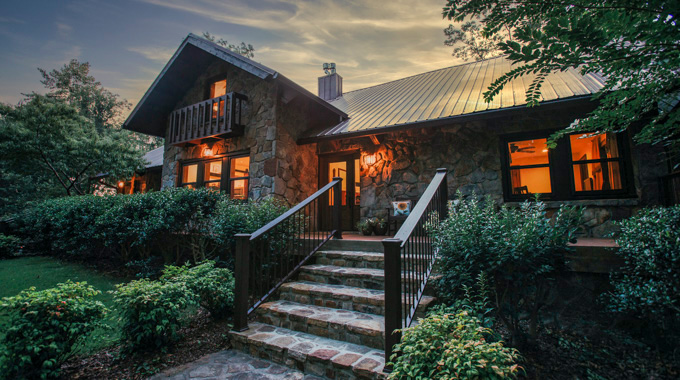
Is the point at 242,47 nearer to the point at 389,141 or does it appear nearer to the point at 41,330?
the point at 389,141

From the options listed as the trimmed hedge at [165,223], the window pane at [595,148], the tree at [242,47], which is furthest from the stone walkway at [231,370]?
the tree at [242,47]

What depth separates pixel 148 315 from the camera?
2.84m

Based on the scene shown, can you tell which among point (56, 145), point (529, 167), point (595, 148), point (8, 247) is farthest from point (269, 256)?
point (56, 145)

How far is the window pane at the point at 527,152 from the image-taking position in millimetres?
5504

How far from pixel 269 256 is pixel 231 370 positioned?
121 centimetres

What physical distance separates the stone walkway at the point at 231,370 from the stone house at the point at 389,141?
4019 millimetres

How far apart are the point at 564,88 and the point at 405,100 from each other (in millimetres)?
3220

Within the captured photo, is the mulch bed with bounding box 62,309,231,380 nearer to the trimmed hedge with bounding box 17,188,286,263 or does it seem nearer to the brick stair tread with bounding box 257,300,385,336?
the brick stair tread with bounding box 257,300,385,336

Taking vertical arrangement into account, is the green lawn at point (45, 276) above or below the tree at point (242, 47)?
below

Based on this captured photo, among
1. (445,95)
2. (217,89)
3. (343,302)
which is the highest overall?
(217,89)

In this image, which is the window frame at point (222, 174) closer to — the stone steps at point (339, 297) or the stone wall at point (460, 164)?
the stone wall at point (460, 164)

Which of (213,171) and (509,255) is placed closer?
(509,255)

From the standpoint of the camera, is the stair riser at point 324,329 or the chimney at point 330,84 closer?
the stair riser at point 324,329

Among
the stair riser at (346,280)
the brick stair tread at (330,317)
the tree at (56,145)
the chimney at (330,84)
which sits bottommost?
the brick stair tread at (330,317)
